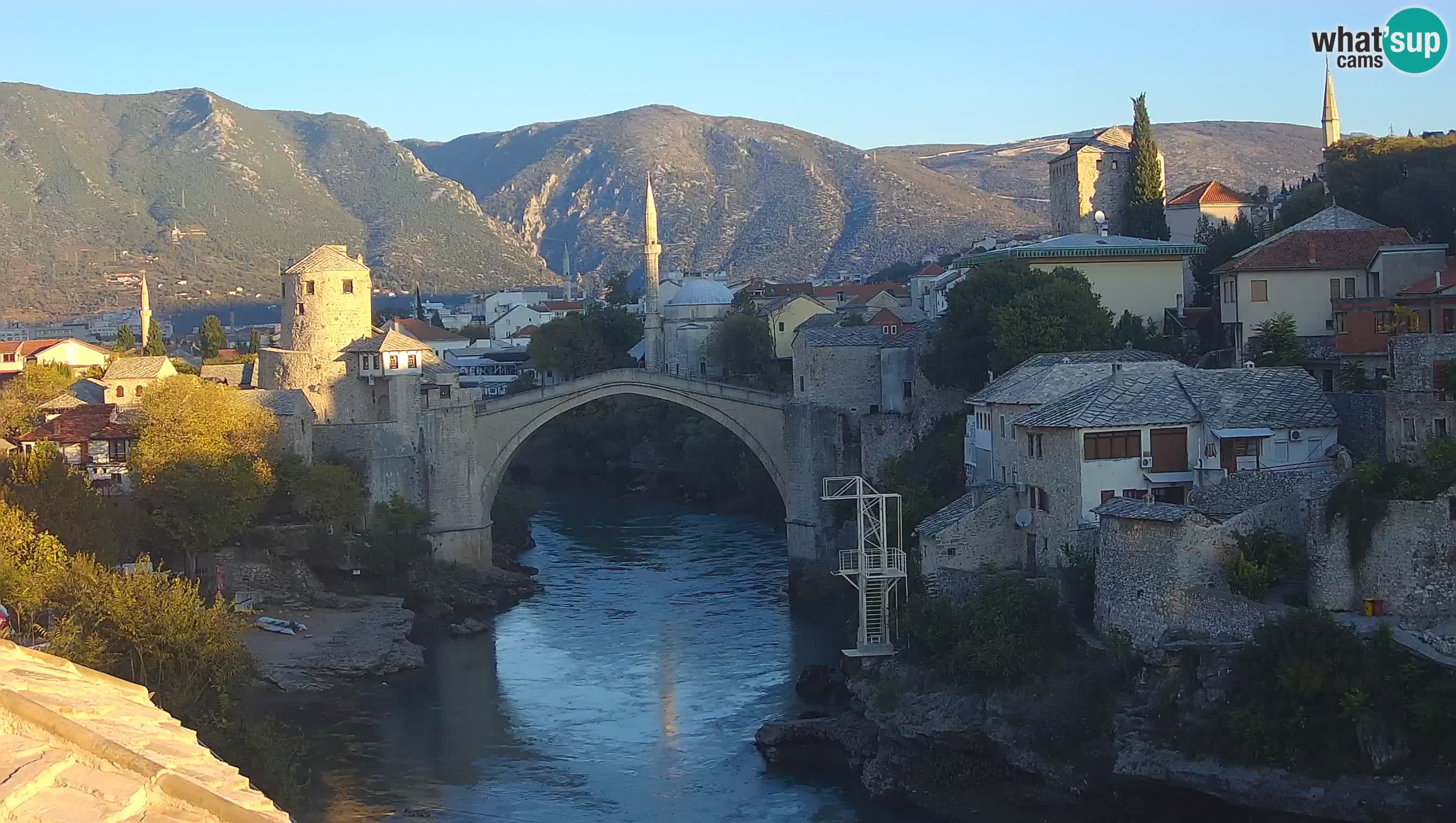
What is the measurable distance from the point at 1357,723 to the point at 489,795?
11.6 metres

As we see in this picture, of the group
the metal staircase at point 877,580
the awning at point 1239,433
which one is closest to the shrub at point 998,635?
the metal staircase at point 877,580

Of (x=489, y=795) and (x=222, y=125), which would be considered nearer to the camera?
(x=489, y=795)

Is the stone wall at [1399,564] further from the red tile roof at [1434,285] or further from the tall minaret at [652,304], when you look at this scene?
the tall minaret at [652,304]

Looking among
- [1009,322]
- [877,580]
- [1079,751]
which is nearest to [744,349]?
[1009,322]

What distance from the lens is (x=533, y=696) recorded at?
31203 mm

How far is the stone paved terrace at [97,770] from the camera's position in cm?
379

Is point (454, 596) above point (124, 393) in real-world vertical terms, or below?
below

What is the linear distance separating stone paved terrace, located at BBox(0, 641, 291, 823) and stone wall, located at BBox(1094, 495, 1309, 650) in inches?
824

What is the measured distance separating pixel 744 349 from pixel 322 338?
68.0 feet

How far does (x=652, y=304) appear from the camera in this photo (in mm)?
66062

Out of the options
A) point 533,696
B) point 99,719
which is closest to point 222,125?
point 533,696

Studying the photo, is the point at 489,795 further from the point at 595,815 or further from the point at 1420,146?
the point at 1420,146

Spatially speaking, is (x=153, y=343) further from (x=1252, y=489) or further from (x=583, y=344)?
(x=1252, y=489)

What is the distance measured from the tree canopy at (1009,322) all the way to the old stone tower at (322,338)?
14.8 metres
